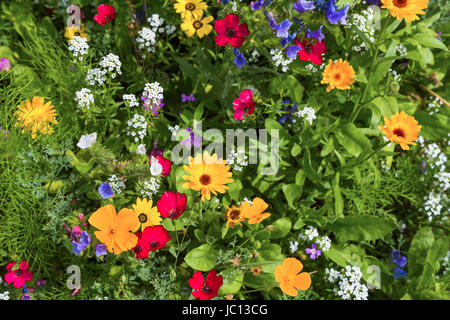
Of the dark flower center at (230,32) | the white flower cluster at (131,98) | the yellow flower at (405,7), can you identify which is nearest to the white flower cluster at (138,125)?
the white flower cluster at (131,98)

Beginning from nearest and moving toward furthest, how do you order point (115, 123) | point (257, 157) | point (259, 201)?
1. point (259, 201)
2. point (257, 157)
3. point (115, 123)

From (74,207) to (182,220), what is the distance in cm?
52

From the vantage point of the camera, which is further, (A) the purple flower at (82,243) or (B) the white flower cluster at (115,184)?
(B) the white flower cluster at (115,184)

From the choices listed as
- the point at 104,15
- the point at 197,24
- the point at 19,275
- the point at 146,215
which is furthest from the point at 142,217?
the point at 104,15

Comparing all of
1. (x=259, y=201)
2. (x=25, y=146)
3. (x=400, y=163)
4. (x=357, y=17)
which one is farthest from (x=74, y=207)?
(x=400, y=163)

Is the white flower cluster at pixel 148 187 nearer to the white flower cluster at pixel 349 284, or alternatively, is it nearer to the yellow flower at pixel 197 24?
the yellow flower at pixel 197 24

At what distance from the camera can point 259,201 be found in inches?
63.3

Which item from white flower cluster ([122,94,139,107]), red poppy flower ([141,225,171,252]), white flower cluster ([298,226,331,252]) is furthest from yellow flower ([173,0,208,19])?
white flower cluster ([298,226,331,252])

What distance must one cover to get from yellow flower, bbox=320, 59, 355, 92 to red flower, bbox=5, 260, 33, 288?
1.57 m

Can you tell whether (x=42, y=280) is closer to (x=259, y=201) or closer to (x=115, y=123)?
(x=115, y=123)

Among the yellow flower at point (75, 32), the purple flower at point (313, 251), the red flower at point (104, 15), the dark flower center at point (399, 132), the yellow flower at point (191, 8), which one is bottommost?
the purple flower at point (313, 251)

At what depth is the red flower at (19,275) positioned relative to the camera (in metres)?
1.77

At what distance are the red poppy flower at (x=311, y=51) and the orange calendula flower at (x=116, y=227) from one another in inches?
38.6

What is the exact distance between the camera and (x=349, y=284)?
1935mm
